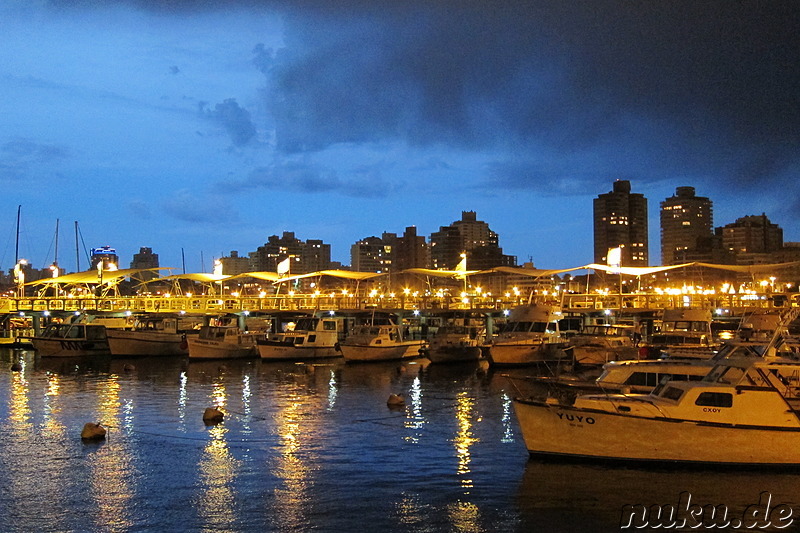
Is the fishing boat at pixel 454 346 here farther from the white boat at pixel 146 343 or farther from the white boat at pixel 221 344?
the white boat at pixel 146 343

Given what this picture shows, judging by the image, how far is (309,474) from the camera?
23.3m

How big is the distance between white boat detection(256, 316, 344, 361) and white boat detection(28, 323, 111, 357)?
14528 millimetres

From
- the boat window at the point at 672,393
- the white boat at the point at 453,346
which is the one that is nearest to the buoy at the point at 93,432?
the boat window at the point at 672,393

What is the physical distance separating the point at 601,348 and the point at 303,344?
24122 millimetres

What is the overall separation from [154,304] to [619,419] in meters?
65.9

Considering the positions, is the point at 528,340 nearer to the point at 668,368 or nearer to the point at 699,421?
Result: the point at 668,368

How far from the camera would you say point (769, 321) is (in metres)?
54.0

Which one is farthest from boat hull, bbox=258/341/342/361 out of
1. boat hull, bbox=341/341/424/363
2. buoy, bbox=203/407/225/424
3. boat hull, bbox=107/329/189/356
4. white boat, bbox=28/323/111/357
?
buoy, bbox=203/407/225/424

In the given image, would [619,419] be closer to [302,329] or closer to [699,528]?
[699,528]

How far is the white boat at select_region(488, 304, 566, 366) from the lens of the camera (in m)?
53.8

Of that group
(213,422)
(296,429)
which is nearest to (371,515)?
(296,429)

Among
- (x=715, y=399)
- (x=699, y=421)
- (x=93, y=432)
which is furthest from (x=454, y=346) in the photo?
(x=715, y=399)

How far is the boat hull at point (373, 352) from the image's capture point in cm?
5881

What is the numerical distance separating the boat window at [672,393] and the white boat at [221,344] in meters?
45.7
